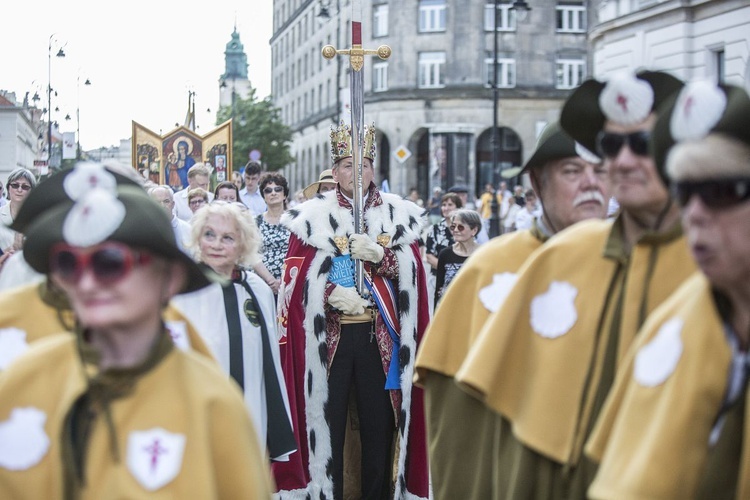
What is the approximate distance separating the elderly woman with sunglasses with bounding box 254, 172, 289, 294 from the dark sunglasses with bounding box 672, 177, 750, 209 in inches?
288

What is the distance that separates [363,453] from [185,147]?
46.0ft

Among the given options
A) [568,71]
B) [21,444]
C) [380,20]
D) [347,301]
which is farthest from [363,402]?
[380,20]

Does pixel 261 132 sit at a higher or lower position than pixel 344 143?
higher

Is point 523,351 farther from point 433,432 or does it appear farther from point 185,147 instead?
point 185,147

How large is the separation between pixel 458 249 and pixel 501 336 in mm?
7445

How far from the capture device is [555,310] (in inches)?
157

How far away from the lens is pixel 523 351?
13.5 feet

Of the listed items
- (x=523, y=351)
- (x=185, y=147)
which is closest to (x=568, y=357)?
(x=523, y=351)

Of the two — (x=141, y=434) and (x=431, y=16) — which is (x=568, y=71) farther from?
(x=141, y=434)

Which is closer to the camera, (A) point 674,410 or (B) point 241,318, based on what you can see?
(A) point 674,410

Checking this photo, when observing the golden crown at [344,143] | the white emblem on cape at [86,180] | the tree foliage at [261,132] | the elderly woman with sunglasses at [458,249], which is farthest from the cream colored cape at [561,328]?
the tree foliage at [261,132]

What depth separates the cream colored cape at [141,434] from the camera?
9.66ft

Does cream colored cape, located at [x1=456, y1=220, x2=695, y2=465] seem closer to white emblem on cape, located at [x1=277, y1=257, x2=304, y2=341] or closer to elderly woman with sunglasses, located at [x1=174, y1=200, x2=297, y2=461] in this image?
elderly woman with sunglasses, located at [x1=174, y1=200, x2=297, y2=461]

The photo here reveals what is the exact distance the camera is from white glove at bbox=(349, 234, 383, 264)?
796 centimetres
